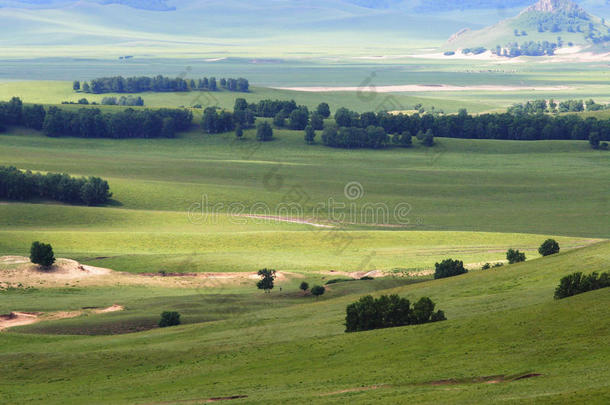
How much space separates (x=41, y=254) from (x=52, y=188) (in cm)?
5427

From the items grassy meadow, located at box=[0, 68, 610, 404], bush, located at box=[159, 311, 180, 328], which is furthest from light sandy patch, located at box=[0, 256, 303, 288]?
bush, located at box=[159, 311, 180, 328]

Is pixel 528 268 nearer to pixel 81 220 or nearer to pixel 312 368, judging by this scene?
pixel 312 368

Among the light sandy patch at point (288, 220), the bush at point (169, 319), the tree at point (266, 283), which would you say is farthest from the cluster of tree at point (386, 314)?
the light sandy patch at point (288, 220)

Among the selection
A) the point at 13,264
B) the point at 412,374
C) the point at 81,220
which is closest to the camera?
the point at 412,374

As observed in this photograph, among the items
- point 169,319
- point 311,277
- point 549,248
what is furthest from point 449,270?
point 169,319

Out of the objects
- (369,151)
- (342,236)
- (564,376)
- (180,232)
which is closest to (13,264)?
(180,232)

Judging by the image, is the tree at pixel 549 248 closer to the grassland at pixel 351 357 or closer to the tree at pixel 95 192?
the grassland at pixel 351 357

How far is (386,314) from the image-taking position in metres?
56.4

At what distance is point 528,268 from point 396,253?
34637mm

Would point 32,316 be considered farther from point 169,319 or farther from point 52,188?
point 52,188

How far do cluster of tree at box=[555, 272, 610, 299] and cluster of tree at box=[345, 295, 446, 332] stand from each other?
7.83m

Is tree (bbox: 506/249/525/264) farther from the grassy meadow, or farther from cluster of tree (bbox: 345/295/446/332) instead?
cluster of tree (bbox: 345/295/446/332)

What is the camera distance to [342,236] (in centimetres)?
11456

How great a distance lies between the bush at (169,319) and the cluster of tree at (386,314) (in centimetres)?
1713
